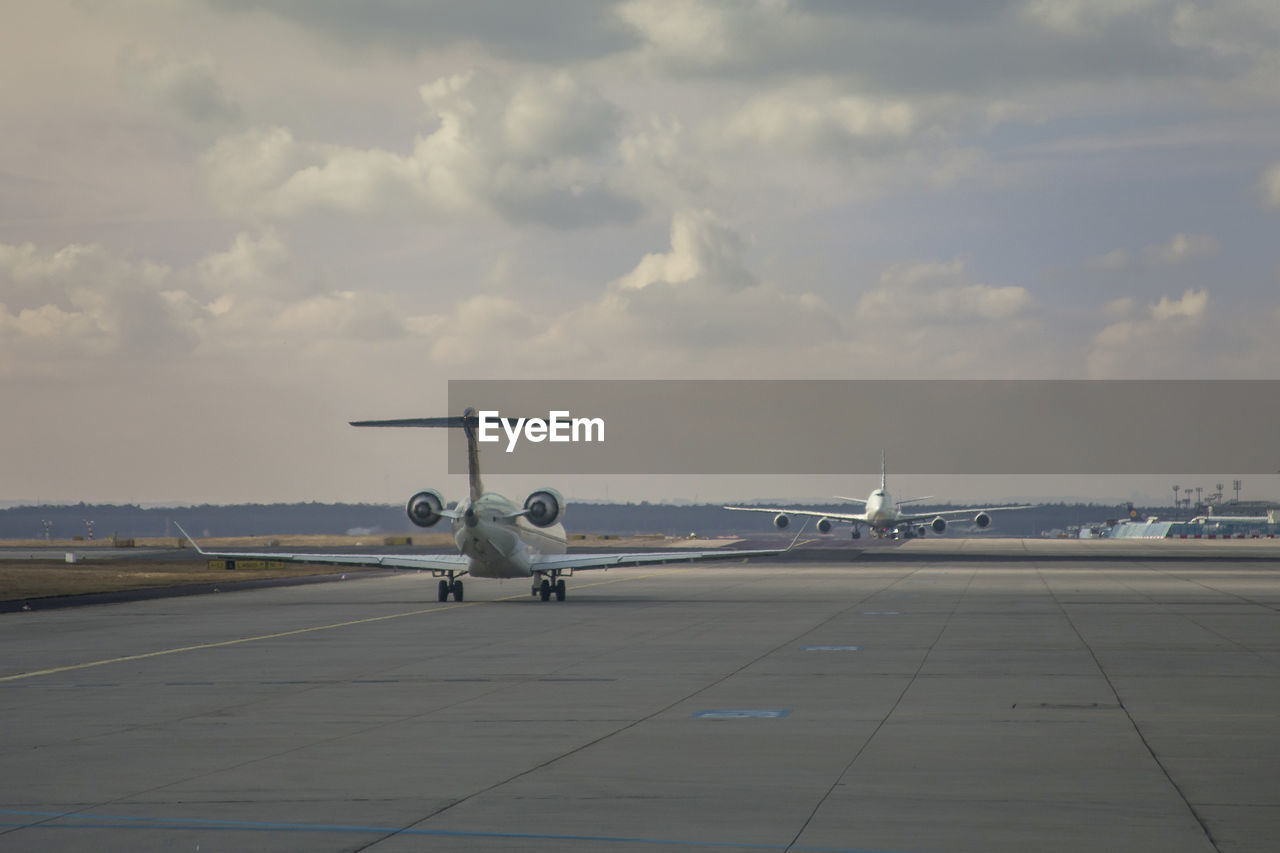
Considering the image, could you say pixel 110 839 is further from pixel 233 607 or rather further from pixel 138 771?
pixel 233 607

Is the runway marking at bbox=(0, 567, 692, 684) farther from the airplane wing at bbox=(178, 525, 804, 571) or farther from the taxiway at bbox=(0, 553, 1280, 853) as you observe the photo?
the airplane wing at bbox=(178, 525, 804, 571)

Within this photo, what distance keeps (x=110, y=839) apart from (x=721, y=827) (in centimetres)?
512

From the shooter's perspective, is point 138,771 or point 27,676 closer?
point 138,771

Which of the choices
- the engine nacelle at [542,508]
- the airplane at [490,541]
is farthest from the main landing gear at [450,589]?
the engine nacelle at [542,508]

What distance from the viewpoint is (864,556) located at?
104625mm

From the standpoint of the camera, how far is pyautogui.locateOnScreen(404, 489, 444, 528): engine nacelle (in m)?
48.7

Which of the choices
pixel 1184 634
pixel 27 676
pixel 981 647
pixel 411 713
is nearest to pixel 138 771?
pixel 411 713

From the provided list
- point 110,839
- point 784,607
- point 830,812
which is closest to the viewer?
point 110,839

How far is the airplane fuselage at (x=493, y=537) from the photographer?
48.0 metres

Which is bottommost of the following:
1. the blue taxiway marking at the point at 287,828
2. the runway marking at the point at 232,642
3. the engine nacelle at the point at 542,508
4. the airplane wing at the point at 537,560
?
Result: the runway marking at the point at 232,642

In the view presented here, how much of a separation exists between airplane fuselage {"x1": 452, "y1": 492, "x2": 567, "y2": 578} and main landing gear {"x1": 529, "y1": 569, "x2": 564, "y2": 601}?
961 millimetres

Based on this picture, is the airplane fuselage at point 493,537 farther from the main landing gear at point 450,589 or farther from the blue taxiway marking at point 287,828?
the blue taxiway marking at point 287,828

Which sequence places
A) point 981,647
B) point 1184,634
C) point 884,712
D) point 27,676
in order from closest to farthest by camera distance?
1. point 884,712
2. point 27,676
3. point 981,647
4. point 1184,634

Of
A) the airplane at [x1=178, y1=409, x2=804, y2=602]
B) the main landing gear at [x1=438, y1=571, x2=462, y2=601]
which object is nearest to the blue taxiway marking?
the airplane at [x1=178, y1=409, x2=804, y2=602]
